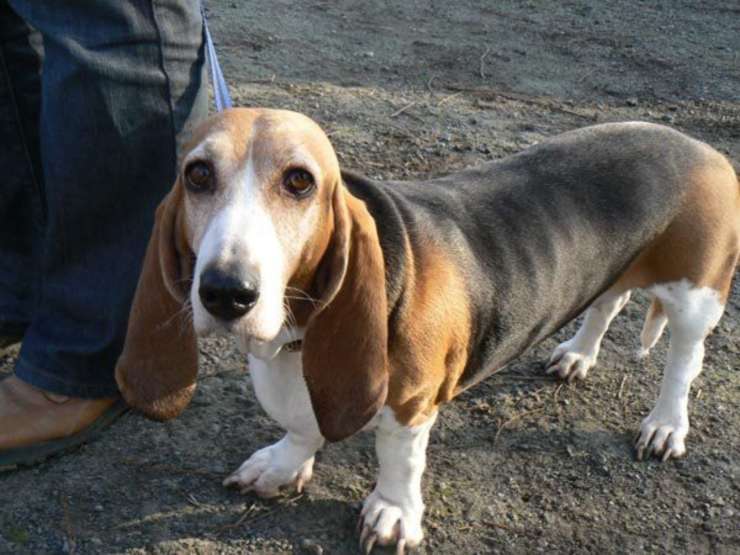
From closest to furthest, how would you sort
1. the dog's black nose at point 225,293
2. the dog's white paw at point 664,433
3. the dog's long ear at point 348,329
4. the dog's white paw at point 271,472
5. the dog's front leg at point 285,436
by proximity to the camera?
the dog's black nose at point 225,293
the dog's long ear at point 348,329
the dog's front leg at point 285,436
the dog's white paw at point 271,472
the dog's white paw at point 664,433

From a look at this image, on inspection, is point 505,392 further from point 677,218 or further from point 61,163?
point 61,163

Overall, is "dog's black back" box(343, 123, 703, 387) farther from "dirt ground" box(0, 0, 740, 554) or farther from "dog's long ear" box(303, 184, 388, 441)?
"dirt ground" box(0, 0, 740, 554)

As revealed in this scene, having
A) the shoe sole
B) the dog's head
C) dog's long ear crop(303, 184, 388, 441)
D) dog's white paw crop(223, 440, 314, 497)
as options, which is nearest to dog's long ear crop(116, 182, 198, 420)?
the dog's head

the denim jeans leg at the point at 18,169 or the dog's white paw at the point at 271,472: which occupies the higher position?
the denim jeans leg at the point at 18,169

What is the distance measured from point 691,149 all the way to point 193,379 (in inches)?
75.9

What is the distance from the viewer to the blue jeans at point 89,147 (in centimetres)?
300

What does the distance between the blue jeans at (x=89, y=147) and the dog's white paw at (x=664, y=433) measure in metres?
1.99

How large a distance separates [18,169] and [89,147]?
67cm

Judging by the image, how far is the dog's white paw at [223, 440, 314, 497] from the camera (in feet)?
10.9

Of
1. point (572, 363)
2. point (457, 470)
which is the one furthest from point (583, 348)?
point (457, 470)

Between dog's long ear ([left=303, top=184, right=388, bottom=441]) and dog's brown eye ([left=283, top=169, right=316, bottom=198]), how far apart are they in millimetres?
118

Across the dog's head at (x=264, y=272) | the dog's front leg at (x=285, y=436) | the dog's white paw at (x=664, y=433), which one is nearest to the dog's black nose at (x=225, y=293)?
the dog's head at (x=264, y=272)

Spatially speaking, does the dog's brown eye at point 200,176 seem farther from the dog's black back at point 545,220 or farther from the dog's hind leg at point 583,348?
the dog's hind leg at point 583,348

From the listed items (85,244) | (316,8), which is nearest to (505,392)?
(85,244)
